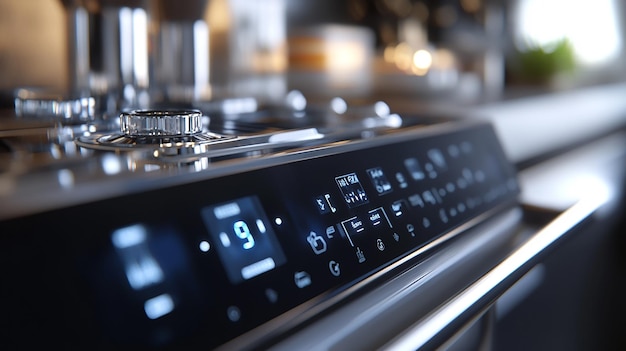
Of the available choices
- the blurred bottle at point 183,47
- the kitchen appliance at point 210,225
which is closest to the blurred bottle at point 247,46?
the blurred bottle at point 183,47

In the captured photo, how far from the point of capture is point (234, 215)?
0.27 meters

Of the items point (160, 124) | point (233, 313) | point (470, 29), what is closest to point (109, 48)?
point (160, 124)

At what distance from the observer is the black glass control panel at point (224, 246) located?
205 millimetres

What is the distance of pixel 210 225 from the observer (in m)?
0.25

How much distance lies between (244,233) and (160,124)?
3.4 inches

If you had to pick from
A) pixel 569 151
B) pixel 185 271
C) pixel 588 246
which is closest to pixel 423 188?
pixel 185 271

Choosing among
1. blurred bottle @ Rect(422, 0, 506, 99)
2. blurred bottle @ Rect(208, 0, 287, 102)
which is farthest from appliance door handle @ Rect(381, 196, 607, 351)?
blurred bottle @ Rect(422, 0, 506, 99)

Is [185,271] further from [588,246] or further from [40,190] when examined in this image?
[588,246]

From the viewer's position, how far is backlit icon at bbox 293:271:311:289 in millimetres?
275

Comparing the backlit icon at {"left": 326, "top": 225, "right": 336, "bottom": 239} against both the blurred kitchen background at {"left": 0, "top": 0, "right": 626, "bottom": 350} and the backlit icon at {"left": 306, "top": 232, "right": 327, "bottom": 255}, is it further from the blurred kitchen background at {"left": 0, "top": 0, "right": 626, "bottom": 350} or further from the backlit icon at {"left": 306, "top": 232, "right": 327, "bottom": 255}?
the blurred kitchen background at {"left": 0, "top": 0, "right": 626, "bottom": 350}

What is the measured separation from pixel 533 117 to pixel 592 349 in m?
0.31

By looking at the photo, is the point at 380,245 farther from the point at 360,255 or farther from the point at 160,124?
the point at 160,124

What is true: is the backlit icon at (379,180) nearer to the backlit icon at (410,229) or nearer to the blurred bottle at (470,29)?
the backlit icon at (410,229)

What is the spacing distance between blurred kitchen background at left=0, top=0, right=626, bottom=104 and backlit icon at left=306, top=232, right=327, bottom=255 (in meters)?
0.30
